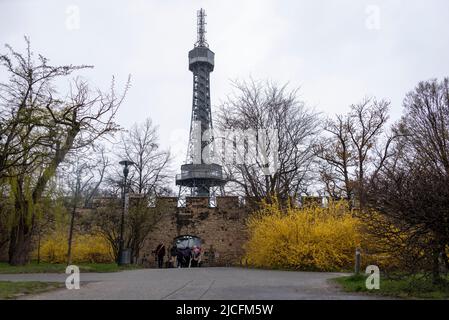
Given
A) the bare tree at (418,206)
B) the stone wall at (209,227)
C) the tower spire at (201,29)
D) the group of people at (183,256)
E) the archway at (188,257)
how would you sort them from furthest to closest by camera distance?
the tower spire at (201,29) → the stone wall at (209,227) → the archway at (188,257) → the group of people at (183,256) → the bare tree at (418,206)

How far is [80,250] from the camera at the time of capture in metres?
Result: 27.8

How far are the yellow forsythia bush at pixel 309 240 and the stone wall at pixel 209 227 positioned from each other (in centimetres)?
759

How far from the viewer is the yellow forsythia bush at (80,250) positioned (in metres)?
27.8

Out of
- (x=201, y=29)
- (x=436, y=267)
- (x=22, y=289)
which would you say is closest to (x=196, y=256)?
(x=22, y=289)

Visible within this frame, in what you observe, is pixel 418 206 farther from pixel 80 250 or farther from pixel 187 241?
pixel 187 241

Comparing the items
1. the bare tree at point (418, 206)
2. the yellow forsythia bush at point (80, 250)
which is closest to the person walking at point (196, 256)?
the yellow forsythia bush at point (80, 250)

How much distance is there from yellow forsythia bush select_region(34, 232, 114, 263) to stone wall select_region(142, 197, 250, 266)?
255cm

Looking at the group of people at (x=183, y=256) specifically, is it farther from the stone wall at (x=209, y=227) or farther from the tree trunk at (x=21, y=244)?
the tree trunk at (x=21, y=244)

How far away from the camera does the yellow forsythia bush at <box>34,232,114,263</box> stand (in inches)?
1093

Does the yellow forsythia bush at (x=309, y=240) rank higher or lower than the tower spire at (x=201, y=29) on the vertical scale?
lower
